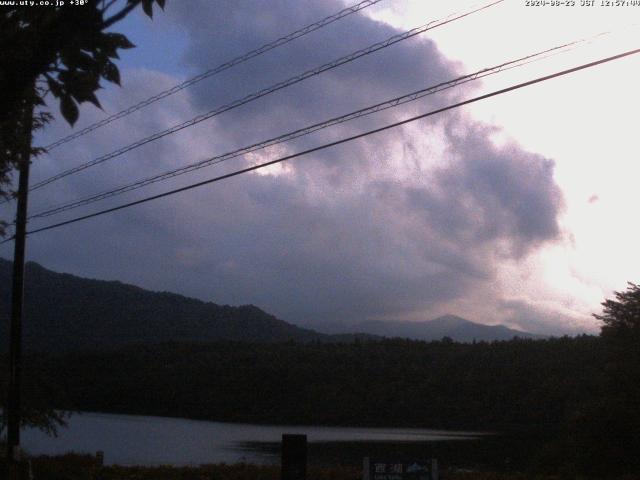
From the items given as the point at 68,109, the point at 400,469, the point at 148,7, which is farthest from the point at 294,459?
the point at 148,7

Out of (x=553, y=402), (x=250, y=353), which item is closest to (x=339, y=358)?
(x=250, y=353)

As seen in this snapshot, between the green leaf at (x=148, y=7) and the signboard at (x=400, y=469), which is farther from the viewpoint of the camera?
the signboard at (x=400, y=469)

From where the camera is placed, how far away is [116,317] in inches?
5492

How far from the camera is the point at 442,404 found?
78.9m

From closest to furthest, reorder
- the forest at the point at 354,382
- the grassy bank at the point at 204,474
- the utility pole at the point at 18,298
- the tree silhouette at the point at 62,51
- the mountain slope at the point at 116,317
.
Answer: the tree silhouette at the point at 62,51
the grassy bank at the point at 204,474
the utility pole at the point at 18,298
the forest at the point at 354,382
the mountain slope at the point at 116,317

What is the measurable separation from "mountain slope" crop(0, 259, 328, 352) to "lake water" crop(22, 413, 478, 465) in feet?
149

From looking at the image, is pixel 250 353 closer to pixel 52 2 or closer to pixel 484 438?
pixel 484 438

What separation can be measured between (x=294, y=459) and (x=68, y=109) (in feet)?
23.1

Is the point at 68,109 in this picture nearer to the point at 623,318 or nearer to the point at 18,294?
the point at 18,294

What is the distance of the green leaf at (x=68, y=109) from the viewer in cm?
527

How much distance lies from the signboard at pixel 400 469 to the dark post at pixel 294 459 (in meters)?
0.86

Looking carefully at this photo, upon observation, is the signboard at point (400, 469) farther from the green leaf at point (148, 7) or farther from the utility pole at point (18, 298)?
the utility pole at point (18, 298)

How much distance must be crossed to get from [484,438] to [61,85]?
54.9m

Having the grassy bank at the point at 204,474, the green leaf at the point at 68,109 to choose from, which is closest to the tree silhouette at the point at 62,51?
the green leaf at the point at 68,109
